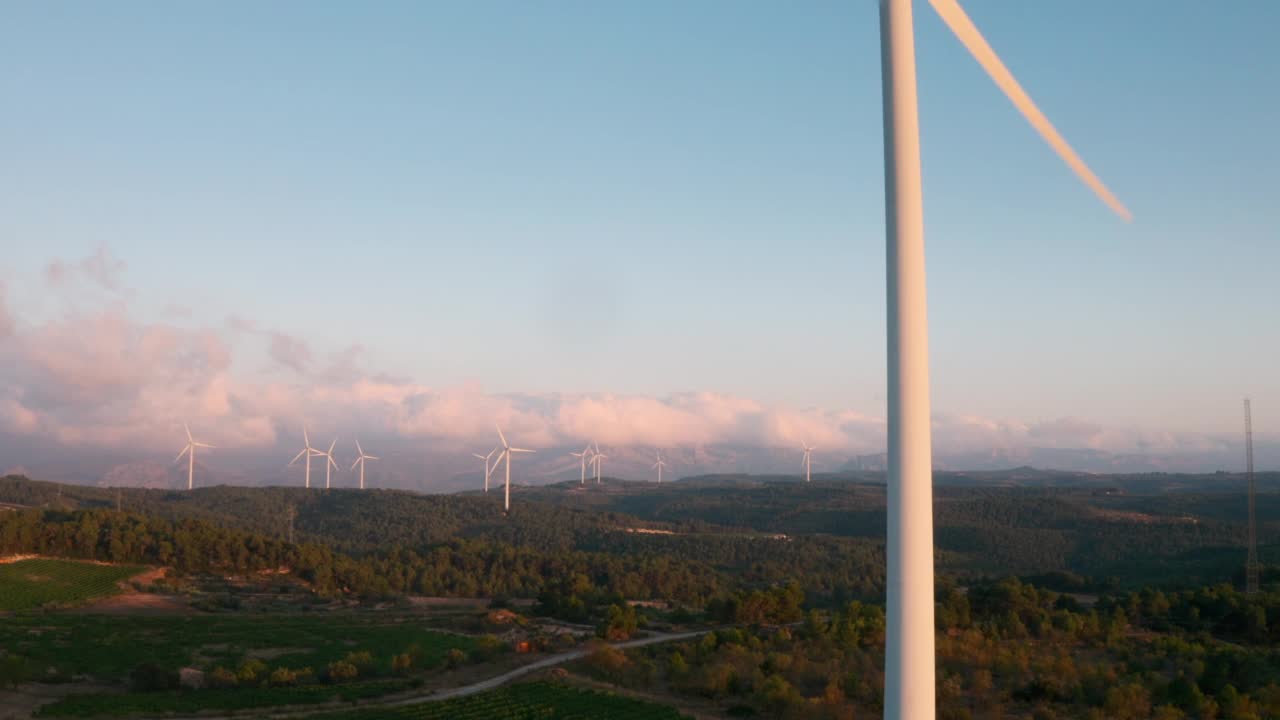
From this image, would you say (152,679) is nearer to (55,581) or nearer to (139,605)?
(139,605)

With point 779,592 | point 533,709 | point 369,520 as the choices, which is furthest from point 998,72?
point 369,520

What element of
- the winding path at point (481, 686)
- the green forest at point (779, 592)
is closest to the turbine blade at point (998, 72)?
the green forest at point (779, 592)

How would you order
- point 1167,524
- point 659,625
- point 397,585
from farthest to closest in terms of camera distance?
1. point 1167,524
2. point 397,585
3. point 659,625

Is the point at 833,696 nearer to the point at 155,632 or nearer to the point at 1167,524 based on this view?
the point at 155,632

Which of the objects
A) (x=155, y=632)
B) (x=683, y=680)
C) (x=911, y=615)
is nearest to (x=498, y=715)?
(x=683, y=680)

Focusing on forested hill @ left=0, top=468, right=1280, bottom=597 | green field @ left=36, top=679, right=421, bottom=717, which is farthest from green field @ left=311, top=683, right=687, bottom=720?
forested hill @ left=0, top=468, right=1280, bottom=597

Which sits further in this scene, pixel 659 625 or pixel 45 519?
pixel 45 519
